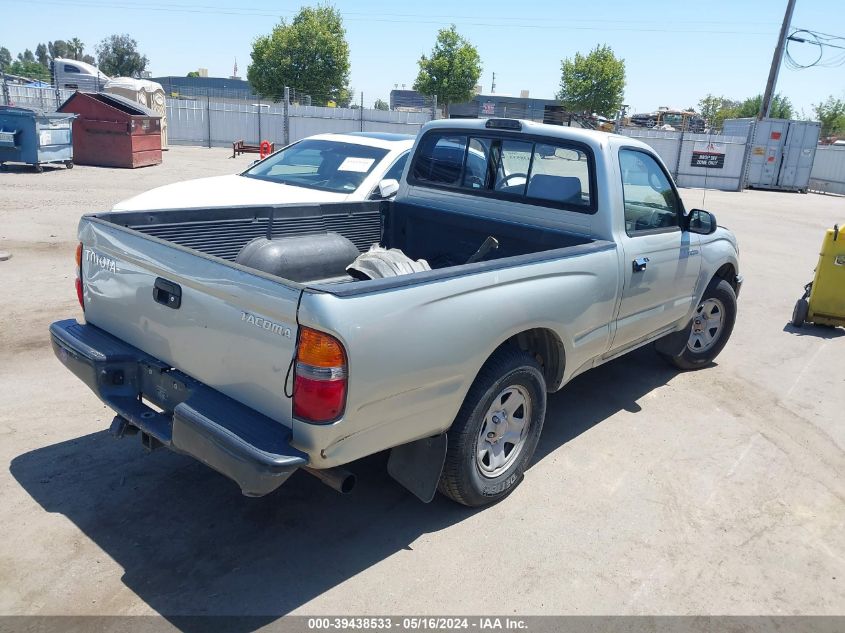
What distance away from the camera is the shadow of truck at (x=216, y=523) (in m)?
3.03

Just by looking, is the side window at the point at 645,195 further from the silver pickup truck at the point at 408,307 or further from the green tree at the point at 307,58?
the green tree at the point at 307,58

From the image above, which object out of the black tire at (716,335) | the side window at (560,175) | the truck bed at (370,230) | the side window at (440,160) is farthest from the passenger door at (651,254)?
the side window at (440,160)

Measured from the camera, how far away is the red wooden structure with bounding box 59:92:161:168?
60.6ft

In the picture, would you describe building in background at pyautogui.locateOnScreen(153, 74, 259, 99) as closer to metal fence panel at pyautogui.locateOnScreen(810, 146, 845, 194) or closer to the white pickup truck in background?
metal fence panel at pyautogui.locateOnScreen(810, 146, 845, 194)

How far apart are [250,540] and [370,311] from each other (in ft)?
4.84

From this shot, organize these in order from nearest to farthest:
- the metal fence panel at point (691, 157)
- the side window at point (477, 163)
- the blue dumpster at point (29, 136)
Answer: the side window at point (477, 163) < the blue dumpster at point (29, 136) < the metal fence panel at point (691, 157)

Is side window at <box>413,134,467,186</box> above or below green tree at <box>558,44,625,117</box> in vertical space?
below

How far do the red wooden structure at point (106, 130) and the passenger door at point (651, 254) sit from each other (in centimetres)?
1714

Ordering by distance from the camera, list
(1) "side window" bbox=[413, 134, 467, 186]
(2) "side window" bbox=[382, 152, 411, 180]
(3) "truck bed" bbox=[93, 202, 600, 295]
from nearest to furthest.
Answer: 1. (3) "truck bed" bbox=[93, 202, 600, 295]
2. (1) "side window" bbox=[413, 134, 467, 186]
3. (2) "side window" bbox=[382, 152, 411, 180]

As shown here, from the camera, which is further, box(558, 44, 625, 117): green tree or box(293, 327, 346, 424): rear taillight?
box(558, 44, 625, 117): green tree

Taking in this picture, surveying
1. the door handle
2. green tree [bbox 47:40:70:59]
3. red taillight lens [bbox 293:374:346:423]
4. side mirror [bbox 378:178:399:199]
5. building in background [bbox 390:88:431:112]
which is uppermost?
green tree [bbox 47:40:70:59]

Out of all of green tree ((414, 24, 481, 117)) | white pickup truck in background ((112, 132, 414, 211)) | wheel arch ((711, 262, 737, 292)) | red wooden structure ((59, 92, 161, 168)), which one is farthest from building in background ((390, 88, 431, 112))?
wheel arch ((711, 262, 737, 292))

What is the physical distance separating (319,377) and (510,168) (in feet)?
8.98

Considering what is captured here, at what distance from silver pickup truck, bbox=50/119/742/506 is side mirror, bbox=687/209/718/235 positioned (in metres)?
0.02
